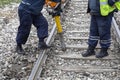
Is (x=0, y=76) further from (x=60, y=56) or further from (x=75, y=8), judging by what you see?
(x=75, y=8)

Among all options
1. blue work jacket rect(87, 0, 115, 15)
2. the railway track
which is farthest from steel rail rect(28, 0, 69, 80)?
blue work jacket rect(87, 0, 115, 15)

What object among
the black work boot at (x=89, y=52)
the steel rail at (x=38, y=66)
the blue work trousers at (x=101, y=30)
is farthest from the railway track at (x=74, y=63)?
the blue work trousers at (x=101, y=30)

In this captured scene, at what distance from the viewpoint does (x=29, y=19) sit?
634 cm

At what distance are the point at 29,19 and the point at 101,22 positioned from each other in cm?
144

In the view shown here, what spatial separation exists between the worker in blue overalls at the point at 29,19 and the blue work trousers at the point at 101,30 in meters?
1.01

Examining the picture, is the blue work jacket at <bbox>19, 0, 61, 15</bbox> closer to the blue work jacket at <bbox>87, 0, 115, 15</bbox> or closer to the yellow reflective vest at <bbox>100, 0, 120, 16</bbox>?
the blue work jacket at <bbox>87, 0, 115, 15</bbox>

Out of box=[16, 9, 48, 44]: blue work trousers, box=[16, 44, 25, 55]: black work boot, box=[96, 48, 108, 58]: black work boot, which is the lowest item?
box=[96, 48, 108, 58]: black work boot

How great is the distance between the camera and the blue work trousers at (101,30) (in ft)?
20.1

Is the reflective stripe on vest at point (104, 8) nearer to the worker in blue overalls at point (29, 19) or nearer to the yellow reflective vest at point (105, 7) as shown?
the yellow reflective vest at point (105, 7)

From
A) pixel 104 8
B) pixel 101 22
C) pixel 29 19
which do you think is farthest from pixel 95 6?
pixel 29 19

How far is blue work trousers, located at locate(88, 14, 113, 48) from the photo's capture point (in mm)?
6121

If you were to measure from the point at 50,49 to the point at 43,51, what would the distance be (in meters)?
0.39

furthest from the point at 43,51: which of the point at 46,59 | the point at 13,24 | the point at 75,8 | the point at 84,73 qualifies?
the point at 75,8

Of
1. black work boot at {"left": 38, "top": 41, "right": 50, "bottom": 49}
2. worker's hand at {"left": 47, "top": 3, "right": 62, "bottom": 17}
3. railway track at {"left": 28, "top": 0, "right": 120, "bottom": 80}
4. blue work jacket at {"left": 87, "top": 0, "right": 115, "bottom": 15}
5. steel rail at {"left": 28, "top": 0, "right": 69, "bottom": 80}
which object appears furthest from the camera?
black work boot at {"left": 38, "top": 41, "right": 50, "bottom": 49}
